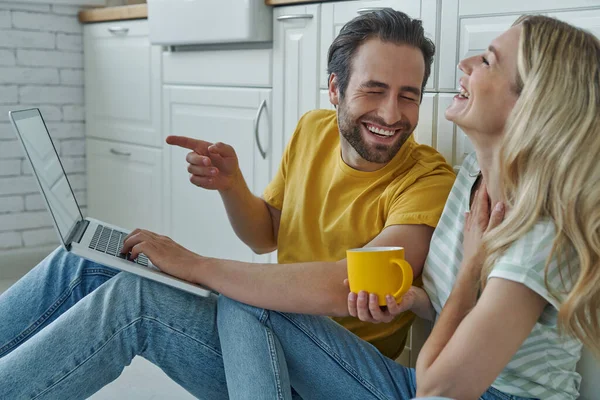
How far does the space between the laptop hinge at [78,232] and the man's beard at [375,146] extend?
0.53 m

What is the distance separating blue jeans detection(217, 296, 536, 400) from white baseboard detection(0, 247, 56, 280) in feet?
6.24

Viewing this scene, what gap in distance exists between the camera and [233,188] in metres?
1.67

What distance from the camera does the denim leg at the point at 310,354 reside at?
3.92 feet

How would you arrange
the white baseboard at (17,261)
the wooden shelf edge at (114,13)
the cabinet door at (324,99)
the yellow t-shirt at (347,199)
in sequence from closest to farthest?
the yellow t-shirt at (347,199)
the cabinet door at (324,99)
the wooden shelf edge at (114,13)
the white baseboard at (17,261)

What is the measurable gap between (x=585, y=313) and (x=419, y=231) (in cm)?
39

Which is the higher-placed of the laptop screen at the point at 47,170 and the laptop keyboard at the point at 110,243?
the laptop screen at the point at 47,170

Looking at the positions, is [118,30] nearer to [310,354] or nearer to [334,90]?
[334,90]

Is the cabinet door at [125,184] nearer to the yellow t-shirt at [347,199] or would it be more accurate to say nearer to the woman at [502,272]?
the yellow t-shirt at [347,199]

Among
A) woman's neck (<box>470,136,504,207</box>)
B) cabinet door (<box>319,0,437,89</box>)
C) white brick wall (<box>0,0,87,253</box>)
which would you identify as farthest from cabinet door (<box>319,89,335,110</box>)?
white brick wall (<box>0,0,87,253</box>)

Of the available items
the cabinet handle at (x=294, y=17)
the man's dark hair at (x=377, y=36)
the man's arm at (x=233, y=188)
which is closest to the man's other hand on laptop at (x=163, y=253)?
the man's arm at (x=233, y=188)

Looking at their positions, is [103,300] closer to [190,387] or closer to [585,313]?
[190,387]

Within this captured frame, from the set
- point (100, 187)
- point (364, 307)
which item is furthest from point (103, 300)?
point (100, 187)

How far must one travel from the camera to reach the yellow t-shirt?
4.61 ft

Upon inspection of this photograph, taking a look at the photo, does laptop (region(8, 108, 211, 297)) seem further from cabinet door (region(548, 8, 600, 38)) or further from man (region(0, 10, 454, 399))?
cabinet door (region(548, 8, 600, 38))
